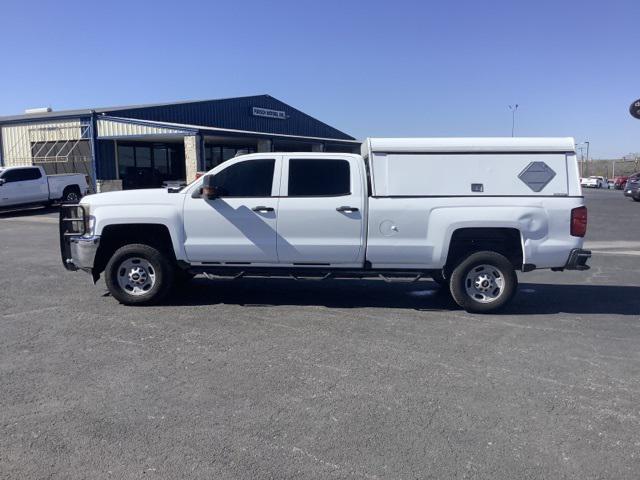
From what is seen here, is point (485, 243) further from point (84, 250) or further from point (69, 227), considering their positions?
point (69, 227)

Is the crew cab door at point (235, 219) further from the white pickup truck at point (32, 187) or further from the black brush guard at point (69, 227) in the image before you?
the white pickup truck at point (32, 187)

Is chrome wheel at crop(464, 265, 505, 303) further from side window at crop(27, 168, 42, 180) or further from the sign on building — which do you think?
the sign on building

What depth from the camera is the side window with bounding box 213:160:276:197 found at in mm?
7390

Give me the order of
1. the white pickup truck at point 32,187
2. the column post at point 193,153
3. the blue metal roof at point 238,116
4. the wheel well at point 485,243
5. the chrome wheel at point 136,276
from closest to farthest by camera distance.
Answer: the wheel well at point 485,243 → the chrome wheel at point 136,276 → the white pickup truck at point 32,187 → the column post at point 193,153 → the blue metal roof at point 238,116

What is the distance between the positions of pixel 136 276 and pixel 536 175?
531 centimetres

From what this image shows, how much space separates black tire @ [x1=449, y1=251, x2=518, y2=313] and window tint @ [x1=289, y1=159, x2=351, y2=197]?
1809 millimetres

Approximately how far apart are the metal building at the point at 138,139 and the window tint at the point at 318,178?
70.2 ft

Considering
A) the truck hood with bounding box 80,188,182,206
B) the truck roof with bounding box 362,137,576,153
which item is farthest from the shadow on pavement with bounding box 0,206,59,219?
the truck roof with bounding box 362,137,576,153

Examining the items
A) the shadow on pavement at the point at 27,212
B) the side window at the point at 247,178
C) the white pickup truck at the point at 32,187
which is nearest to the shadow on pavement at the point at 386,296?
the side window at the point at 247,178

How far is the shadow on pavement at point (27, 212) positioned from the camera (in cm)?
2299

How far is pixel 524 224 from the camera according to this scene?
23.0 feet

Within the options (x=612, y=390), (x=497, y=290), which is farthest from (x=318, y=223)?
(x=612, y=390)

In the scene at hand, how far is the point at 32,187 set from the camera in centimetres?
2345

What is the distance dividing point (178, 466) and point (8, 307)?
5084mm
